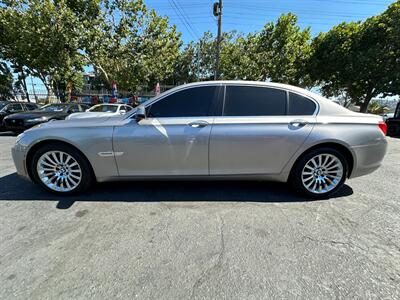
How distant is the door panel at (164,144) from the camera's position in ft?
9.55

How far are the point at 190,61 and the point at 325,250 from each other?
122 feet

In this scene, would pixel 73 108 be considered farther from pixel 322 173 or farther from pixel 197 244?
pixel 322 173

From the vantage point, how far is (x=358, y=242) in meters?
2.27

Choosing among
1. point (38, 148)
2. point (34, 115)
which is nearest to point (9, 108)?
point (34, 115)

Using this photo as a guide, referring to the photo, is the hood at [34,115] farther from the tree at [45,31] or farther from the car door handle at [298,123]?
the car door handle at [298,123]

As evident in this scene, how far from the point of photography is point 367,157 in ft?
10.2

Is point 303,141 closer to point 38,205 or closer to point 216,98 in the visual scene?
point 216,98

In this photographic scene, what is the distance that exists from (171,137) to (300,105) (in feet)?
5.96

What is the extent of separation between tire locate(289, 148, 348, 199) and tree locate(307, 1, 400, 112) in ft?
57.6

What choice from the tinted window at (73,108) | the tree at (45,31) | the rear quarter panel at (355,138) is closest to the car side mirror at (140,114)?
the rear quarter panel at (355,138)

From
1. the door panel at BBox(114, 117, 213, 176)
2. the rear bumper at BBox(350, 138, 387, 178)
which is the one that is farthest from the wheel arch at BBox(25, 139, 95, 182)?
the rear bumper at BBox(350, 138, 387, 178)

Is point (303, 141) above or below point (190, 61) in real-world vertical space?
below

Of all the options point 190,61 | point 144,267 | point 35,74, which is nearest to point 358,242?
point 144,267

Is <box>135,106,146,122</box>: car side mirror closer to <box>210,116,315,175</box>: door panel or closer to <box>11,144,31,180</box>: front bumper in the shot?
<box>210,116,315,175</box>: door panel
